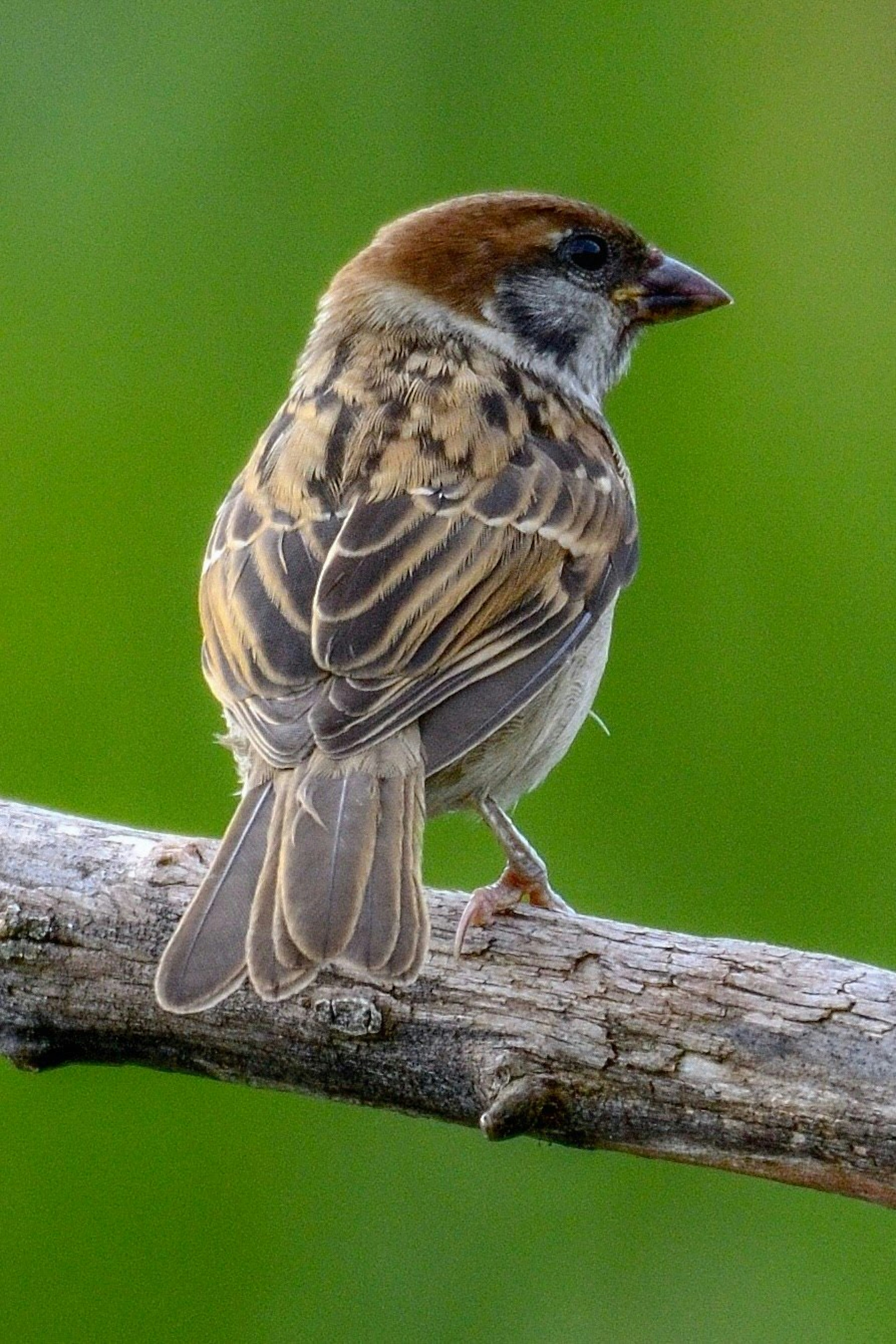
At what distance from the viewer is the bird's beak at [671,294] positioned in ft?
16.0

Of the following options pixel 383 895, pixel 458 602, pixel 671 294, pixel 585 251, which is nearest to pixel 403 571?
pixel 458 602

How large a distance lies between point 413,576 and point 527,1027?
91cm

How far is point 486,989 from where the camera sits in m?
3.35

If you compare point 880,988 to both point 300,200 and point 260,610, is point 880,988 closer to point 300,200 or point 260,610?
point 260,610

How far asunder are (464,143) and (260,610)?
2.16m

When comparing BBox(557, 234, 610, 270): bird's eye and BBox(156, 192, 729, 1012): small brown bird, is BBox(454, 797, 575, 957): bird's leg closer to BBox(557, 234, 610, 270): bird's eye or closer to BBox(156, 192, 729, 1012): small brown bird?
BBox(156, 192, 729, 1012): small brown bird

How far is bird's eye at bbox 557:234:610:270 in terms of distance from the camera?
15.8ft

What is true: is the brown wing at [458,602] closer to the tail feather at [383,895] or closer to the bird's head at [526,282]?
the tail feather at [383,895]

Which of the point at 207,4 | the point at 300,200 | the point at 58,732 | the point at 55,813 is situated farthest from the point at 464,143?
the point at 55,813

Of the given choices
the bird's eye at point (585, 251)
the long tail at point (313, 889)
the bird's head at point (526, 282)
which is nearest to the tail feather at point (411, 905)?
the long tail at point (313, 889)

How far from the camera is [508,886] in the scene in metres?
3.73

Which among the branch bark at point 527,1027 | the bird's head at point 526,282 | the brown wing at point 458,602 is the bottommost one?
the branch bark at point 527,1027

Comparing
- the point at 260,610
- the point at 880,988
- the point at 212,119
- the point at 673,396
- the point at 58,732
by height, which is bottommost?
the point at 58,732

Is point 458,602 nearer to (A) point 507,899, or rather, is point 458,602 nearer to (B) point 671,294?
(A) point 507,899
